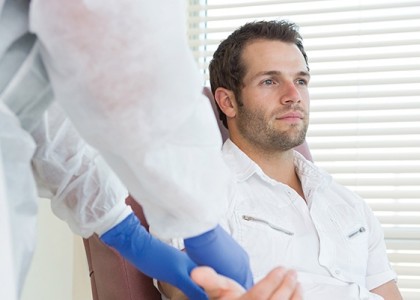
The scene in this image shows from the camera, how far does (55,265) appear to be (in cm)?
165

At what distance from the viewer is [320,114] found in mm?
1916

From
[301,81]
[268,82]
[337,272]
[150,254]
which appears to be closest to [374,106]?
[301,81]

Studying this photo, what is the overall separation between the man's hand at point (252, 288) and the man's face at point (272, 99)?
795 mm

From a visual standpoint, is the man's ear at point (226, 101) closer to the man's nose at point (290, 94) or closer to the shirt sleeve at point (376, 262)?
the man's nose at point (290, 94)

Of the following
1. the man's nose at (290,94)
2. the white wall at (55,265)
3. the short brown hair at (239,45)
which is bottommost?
the white wall at (55,265)

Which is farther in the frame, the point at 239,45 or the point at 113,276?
the point at 239,45

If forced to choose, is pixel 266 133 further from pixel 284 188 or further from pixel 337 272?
pixel 337 272

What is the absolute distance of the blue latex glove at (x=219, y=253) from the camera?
724 mm

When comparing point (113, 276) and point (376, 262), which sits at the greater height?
point (113, 276)

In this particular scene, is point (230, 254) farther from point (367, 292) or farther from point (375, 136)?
point (375, 136)

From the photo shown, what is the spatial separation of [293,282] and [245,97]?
2.87 ft

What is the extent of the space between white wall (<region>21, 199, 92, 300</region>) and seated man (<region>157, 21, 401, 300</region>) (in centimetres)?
54

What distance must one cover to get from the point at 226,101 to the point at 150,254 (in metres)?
0.88

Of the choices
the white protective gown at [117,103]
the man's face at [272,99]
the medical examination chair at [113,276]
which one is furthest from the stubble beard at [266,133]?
the white protective gown at [117,103]
